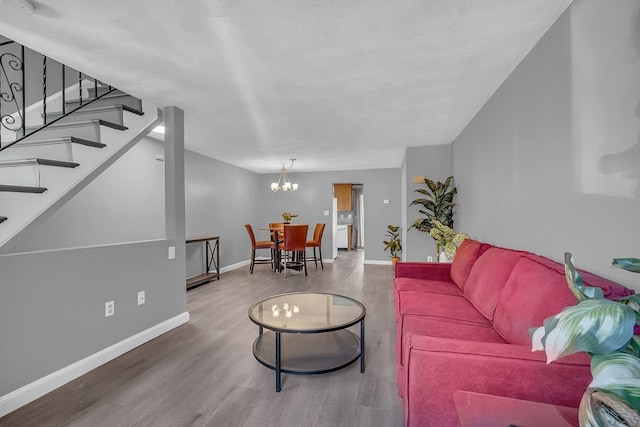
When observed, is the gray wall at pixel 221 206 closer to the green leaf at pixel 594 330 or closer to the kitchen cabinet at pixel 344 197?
the kitchen cabinet at pixel 344 197

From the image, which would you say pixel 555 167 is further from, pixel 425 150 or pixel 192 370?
pixel 425 150

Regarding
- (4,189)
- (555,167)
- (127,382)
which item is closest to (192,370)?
(127,382)

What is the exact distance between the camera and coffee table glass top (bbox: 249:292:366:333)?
1.95m

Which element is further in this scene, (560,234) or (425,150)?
(425,150)

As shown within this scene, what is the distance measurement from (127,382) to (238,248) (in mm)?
4597

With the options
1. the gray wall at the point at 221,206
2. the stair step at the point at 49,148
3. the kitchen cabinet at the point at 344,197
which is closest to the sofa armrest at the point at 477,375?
the stair step at the point at 49,148

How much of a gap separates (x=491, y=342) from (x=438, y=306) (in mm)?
589

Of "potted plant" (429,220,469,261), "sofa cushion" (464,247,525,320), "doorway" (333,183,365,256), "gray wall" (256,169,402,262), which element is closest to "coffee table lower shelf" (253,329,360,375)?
"sofa cushion" (464,247,525,320)

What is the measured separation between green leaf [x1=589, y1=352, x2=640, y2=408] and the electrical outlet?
113 inches

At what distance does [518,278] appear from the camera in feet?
5.16

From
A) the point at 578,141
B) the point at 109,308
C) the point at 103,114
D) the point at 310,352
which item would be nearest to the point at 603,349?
the point at 578,141

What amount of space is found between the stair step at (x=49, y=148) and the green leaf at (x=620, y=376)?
310cm

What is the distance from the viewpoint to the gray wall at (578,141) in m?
1.20

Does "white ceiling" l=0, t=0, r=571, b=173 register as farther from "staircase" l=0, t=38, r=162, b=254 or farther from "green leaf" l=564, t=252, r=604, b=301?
"green leaf" l=564, t=252, r=604, b=301
